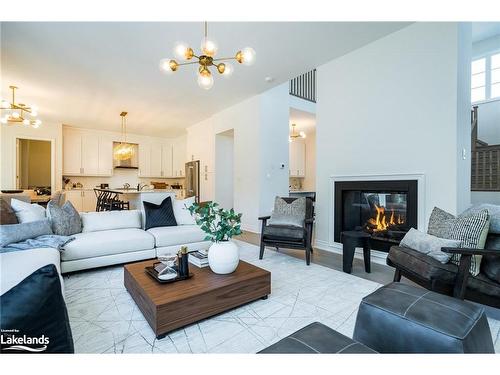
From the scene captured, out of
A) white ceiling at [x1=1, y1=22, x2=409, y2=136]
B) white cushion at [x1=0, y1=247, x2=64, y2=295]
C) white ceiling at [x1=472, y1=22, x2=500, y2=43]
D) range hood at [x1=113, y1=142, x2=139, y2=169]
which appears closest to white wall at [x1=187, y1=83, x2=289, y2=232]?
white ceiling at [x1=1, y1=22, x2=409, y2=136]

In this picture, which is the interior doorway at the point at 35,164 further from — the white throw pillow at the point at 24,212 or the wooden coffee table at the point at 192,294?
the wooden coffee table at the point at 192,294

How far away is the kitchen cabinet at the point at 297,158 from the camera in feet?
28.7

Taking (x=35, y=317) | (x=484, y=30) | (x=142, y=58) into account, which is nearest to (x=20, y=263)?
(x=35, y=317)

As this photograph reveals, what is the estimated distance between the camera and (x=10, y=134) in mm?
6648

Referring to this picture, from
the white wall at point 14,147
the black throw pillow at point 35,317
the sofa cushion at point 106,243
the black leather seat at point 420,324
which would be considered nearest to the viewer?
the black throw pillow at point 35,317

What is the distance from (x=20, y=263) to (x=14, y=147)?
6.67 meters

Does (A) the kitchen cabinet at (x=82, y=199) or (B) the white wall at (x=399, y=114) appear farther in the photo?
(A) the kitchen cabinet at (x=82, y=199)

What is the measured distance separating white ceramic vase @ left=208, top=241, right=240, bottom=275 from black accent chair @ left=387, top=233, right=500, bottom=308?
1503 mm

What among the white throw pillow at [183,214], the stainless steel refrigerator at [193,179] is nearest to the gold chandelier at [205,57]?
the white throw pillow at [183,214]

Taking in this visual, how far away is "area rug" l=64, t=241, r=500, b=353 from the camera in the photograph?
165 centimetres

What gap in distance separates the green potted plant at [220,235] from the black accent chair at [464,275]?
4.96 feet

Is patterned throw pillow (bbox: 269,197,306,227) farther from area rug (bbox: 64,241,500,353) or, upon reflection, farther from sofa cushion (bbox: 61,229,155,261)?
sofa cushion (bbox: 61,229,155,261)

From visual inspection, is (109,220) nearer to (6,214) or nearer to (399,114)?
(6,214)
